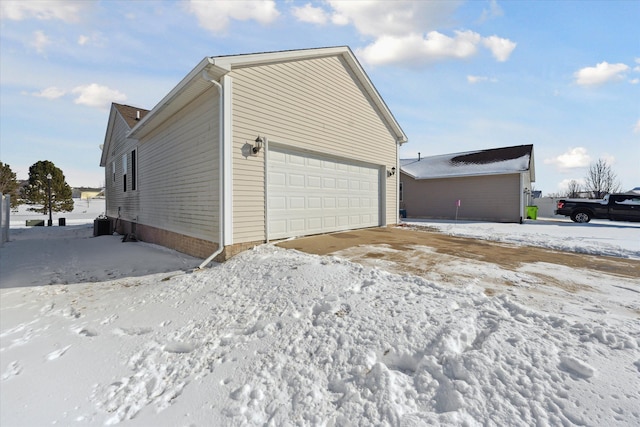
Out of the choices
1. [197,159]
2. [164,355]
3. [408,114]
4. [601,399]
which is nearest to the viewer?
[601,399]

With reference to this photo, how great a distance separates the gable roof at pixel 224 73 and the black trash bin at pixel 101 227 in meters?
5.65

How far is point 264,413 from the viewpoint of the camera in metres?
2.27

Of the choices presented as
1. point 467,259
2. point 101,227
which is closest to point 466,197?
point 467,259

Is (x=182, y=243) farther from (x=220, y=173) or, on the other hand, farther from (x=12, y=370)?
(x=12, y=370)

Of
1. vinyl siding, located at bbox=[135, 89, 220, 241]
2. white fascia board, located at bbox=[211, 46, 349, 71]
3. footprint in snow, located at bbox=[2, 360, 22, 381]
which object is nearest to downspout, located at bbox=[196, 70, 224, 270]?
vinyl siding, located at bbox=[135, 89, 220, 241]

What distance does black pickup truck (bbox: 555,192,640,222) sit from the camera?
14.5m

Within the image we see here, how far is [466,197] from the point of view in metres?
17.3

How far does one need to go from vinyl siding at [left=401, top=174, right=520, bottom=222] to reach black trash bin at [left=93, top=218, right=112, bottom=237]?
17.2 metres

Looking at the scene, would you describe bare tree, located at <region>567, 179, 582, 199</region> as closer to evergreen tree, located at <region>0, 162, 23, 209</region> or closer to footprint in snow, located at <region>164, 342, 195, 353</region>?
footprint in snow, located at <region>164, 342, 195, 353</region>

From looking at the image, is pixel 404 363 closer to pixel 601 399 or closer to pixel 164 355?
pixel 601 399

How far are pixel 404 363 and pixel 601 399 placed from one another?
1310 millimetres

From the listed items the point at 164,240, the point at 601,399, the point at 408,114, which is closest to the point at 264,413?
the point at 601,399

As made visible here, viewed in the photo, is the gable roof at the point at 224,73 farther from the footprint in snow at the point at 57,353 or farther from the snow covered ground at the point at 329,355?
the footprint in snow at the point at 57,353

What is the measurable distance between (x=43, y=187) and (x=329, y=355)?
3358cm
